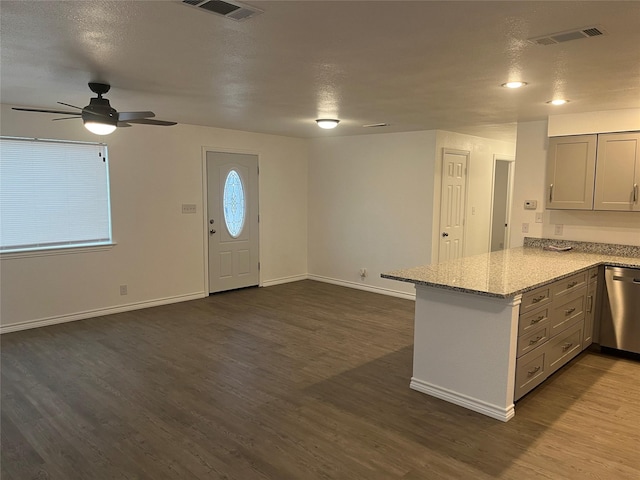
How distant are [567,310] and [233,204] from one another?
4498 mm

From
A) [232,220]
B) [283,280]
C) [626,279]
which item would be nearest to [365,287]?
[283,280]

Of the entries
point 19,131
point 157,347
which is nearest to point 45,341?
point 157,347

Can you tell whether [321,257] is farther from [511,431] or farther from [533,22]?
[533,22]

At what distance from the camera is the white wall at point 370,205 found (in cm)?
610

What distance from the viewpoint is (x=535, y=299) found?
3.19m

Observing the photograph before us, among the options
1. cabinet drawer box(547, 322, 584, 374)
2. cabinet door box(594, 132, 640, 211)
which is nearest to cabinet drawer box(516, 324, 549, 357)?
cabinet drawer box(547, 322, 584, 374)

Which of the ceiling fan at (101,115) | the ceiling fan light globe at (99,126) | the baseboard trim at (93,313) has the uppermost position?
the ceiling fan at (101,115)

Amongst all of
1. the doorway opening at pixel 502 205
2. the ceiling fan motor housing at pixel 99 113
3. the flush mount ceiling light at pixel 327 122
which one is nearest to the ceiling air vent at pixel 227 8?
the ceiling fan motor housing at pixel 99 113

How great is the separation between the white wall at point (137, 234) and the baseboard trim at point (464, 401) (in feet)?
12.1

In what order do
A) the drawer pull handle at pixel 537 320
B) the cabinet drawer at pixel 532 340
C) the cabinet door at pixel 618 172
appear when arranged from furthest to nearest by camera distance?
the cabinet door at pixel 618 172 < the drawer pull handle at pixel 537 320 < the cabinet drawer at pixel 532 340

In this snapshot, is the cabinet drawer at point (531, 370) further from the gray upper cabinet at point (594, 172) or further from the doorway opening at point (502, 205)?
the doorway opening at point (502, 205)

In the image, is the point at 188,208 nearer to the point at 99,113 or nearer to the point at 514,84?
the point at 99,113

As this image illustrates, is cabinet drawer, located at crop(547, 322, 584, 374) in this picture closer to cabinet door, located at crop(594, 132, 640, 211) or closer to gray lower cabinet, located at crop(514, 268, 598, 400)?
gray lower cabinet, located at crop(514, 268, 598, 400)

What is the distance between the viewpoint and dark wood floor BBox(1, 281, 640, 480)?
2514 millimetres
